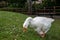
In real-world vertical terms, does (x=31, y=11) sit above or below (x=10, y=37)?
below

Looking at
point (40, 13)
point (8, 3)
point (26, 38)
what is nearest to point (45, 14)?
point (40, 13)

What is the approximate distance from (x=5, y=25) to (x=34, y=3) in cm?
961

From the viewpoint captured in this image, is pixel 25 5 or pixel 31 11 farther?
pixel 25 5

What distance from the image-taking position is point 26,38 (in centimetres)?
705

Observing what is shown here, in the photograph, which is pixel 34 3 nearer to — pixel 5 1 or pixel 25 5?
pixel 25 5

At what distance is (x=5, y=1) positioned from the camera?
68.6 ft

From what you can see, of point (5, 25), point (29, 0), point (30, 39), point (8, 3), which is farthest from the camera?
point (8, 3)

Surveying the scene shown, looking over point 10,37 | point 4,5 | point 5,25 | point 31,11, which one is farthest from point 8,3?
point 10,37

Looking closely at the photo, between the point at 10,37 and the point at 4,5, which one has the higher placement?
the point at 10,37

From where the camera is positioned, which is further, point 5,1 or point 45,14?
point 5,1

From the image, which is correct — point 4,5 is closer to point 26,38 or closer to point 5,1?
point 5,1

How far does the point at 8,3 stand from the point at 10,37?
44.6 feet

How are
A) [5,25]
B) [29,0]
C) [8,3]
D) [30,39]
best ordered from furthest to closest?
[8,3] → [29,0] → [5,25] → [30,39]

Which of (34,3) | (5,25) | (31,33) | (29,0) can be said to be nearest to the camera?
(31,33)
